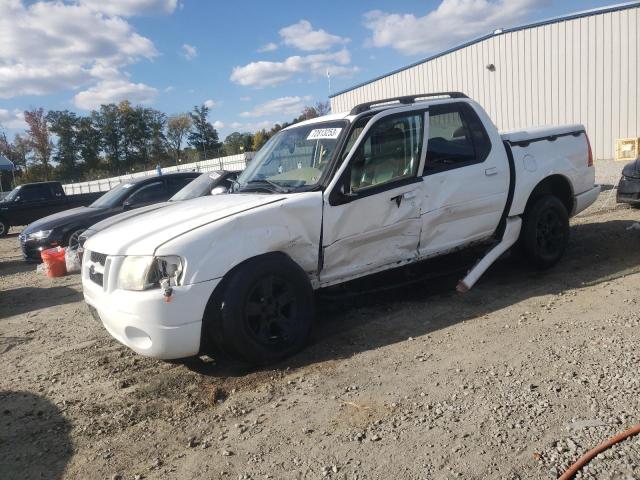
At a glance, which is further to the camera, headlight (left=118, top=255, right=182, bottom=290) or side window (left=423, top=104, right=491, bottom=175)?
side window (left=423, top=104, right=491, bottom=175)

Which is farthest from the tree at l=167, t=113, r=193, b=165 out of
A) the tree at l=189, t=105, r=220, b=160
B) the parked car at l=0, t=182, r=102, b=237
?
the parked car at l=0, t=182, r=102, b=237

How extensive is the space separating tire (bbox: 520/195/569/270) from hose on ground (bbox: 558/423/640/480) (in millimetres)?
3151

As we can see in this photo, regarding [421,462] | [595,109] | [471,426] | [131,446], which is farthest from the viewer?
[595,109]

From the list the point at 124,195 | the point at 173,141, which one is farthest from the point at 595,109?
the point at 173,141

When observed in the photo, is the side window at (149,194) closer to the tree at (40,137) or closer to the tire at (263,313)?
the tire at (263,313)

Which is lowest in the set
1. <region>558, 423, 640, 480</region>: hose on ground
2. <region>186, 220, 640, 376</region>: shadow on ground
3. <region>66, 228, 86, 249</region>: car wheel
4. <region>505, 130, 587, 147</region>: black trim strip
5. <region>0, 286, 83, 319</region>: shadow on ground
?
<region>0, 286, 83, 319</region>: shadow on ground

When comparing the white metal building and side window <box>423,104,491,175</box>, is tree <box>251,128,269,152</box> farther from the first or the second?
side window <box>423,104,491,175</box>

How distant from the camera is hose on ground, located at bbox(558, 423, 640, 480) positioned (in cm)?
237

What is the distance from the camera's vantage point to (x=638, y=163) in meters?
8.24

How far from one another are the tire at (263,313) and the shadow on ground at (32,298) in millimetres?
3949

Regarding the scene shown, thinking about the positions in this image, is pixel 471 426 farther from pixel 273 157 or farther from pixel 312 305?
pixel 273 157

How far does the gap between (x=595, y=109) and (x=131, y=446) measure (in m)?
18.5

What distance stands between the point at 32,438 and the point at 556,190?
5.65 m

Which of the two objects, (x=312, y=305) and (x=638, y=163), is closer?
(x=312, y=305)
